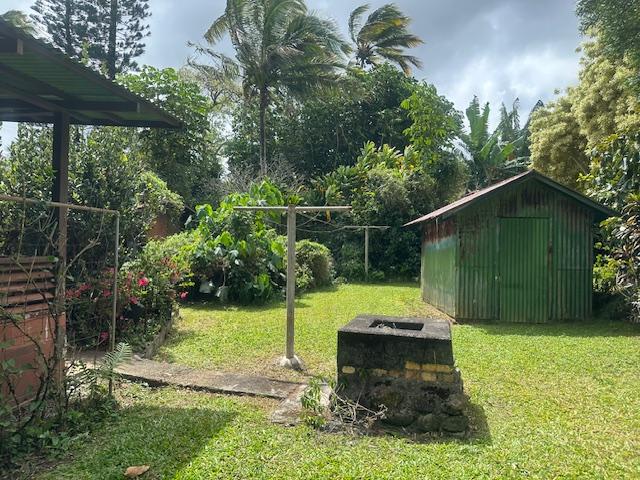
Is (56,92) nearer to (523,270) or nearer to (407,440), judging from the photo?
(407,440)

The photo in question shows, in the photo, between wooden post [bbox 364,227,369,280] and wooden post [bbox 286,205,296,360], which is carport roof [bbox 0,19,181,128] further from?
wooden post [bbox 364,227,369,280]

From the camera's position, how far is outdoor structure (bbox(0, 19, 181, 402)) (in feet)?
11.2

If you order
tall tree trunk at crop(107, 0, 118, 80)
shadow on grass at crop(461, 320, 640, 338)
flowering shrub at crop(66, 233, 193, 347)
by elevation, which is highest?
tall tree trunk at crop(107, 0, 118, 80)

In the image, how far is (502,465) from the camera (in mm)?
3445

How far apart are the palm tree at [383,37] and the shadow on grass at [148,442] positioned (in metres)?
26.9

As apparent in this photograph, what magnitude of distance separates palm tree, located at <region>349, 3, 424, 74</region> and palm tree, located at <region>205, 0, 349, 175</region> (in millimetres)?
8159

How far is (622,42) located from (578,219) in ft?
11.7

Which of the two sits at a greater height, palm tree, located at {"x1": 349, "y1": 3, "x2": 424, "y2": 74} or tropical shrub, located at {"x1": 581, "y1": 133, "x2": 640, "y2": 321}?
palm tree, located at {"x1": 349, "y1": 3, "x2": 424, "y2": 74}

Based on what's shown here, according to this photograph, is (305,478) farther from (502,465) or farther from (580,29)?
(580,29)

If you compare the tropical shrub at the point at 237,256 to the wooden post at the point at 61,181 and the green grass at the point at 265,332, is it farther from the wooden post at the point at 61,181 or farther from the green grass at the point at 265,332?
the wooden post at the point at 61,181

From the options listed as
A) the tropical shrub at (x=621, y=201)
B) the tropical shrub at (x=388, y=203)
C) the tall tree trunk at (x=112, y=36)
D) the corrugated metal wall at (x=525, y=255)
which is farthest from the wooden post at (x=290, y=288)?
the tall tree trunk at (x=112, y=36)

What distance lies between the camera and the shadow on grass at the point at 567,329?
8.75 metres

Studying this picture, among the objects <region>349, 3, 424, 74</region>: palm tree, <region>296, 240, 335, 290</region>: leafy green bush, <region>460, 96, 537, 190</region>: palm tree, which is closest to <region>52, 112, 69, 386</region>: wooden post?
<region>296, 240, 335, 290</region>: leafy green bush

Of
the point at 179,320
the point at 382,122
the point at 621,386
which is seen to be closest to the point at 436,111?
the point at 382,122
